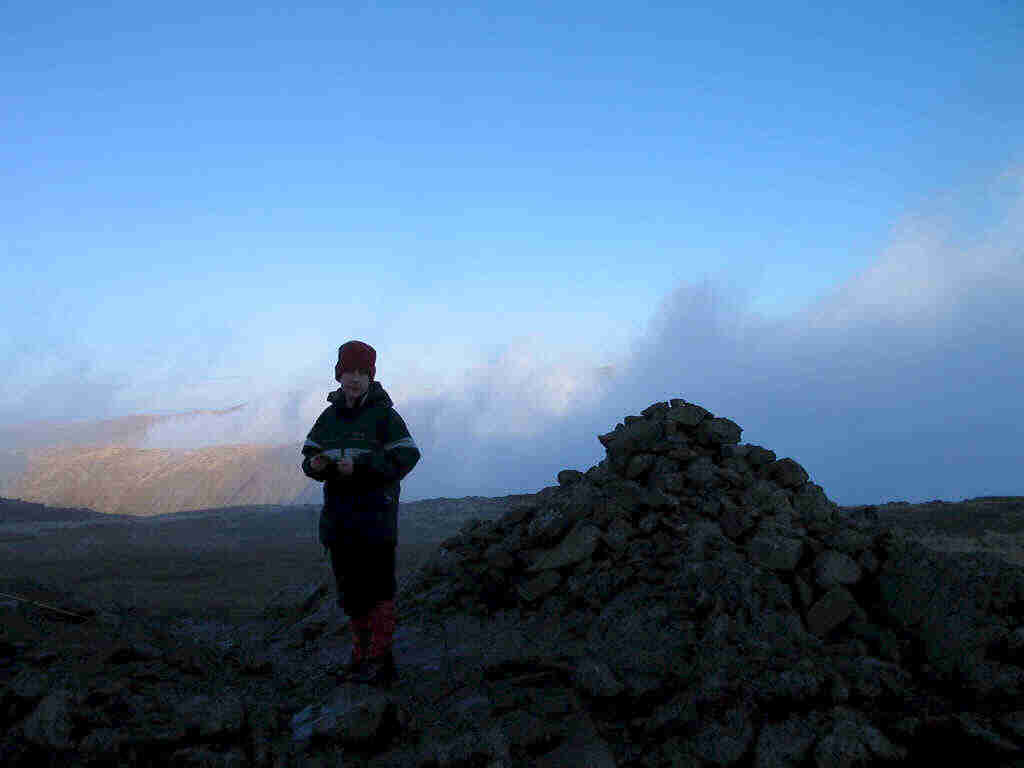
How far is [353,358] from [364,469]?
2.66 ft

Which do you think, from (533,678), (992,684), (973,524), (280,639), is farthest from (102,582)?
(973,524)

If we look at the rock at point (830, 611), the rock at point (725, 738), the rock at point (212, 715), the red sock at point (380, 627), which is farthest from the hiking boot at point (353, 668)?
the rock at point (830, 611)

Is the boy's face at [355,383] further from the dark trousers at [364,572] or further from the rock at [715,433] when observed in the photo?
the rock at [715,433]

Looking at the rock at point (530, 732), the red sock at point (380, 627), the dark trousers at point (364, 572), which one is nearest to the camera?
the rock at point (530, 732)

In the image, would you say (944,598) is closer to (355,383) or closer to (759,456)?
(759,456)

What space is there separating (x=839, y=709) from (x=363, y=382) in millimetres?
3633

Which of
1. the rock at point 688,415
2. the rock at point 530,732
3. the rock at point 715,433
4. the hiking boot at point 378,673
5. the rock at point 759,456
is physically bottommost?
the rock at point 530,732

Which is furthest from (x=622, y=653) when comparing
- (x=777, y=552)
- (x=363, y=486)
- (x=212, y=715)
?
(x=212, y=715)

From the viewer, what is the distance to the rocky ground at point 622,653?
4012 mm

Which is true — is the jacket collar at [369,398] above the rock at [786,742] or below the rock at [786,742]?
above

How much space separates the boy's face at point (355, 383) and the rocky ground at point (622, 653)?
198cm

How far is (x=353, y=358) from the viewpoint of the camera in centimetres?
521

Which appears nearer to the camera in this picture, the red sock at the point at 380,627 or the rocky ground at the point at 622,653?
the rocky ground at the point at 622,653

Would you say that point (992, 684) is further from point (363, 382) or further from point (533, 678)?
point (363, 382)
